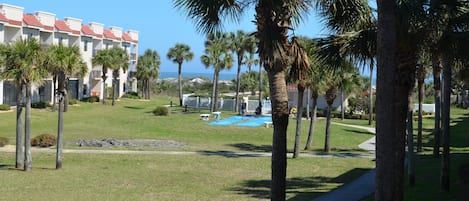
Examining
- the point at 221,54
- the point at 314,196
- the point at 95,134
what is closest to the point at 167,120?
the point at 95,134

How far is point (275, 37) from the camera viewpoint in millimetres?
10734

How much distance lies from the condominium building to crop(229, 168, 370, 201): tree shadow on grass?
2861cm

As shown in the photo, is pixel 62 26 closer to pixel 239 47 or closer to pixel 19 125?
pixel 239 47

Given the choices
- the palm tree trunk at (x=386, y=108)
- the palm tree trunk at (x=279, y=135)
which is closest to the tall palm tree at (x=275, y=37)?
the palm tree trunk at (x=279, y=135)

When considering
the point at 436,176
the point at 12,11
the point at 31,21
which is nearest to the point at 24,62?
the point at 436,176

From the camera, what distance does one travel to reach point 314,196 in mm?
18219

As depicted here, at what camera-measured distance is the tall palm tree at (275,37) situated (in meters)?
10.6

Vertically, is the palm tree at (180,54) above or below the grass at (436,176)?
above

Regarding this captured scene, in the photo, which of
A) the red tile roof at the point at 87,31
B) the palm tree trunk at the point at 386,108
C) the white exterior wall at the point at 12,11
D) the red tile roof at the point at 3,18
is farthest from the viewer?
the red tile roof at the point at 87,31

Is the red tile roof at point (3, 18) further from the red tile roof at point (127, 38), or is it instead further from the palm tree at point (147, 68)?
the red tile roof at point (127, 38)

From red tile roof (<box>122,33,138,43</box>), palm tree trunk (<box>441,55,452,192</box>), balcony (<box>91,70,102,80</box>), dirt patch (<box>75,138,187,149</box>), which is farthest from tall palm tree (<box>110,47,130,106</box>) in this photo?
palm tree trunk (<box>441,55,452,192</box>)

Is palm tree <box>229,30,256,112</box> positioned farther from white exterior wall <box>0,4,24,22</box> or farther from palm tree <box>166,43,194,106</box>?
white exterior wall <box>0,4,24,22</box>

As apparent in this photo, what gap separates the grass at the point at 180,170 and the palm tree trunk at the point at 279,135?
7.32 metres

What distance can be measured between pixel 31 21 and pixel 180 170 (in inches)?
1585
